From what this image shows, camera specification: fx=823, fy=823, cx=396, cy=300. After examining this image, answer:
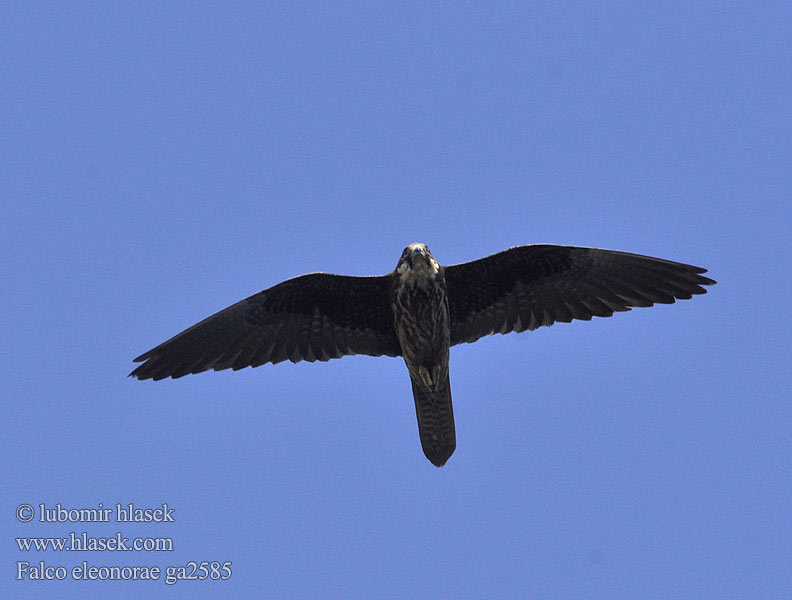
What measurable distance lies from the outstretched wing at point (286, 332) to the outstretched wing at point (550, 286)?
3.56 feet

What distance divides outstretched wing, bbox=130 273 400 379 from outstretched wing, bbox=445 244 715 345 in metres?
1.09

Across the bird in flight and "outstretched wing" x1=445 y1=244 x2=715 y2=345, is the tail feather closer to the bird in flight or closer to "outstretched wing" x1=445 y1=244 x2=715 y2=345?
the bird in flight

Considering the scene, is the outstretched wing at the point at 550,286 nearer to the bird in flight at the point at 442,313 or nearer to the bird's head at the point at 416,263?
the bird in flight at the point at 442,313

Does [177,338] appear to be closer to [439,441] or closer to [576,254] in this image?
[439,441]

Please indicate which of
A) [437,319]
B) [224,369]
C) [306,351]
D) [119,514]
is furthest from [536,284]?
[119,514]

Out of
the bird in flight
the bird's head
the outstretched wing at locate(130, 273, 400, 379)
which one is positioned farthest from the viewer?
the outstretched wing at locate(130, 273, 400, 379)

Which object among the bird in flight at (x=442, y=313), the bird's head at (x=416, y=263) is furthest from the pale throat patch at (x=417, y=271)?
the bird in flight at (x=442, y=313)

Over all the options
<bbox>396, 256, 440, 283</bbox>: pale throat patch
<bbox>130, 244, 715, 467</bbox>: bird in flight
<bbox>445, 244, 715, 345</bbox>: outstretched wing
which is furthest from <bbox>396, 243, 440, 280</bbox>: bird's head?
<bbox>445, 244, 715, 345</bbox>: outstretched wing

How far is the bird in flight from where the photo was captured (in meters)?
10.6

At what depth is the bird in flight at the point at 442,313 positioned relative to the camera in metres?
10.6

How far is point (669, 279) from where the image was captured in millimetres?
10641

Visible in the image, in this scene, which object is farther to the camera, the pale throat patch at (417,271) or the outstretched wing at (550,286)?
the outstretched wing at (550,286)

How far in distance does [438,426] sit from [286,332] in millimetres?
2417

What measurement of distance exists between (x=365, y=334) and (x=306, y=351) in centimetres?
83
